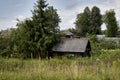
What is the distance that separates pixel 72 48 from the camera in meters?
39.4

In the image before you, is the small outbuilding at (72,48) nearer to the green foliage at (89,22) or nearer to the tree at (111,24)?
the tree at (111,24)

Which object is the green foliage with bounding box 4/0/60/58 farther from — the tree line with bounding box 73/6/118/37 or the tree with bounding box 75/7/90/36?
the tree with bounding box 75/7/90/36

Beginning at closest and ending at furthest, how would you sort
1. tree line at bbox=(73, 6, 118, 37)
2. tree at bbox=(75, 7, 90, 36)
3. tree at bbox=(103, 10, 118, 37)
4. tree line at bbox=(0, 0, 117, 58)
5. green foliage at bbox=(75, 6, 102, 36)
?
tree line at bbox=(0, 0, 117, 58) → tree at bbox=(103, 10, 118, 37) → tree line at bbox=(73, 6, 118, 37) → tree at bbox=(75, 7, 90, 36) → green foliage at bbox=(75, 6, 102, 36)

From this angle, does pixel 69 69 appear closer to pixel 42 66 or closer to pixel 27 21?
pixel 42 66

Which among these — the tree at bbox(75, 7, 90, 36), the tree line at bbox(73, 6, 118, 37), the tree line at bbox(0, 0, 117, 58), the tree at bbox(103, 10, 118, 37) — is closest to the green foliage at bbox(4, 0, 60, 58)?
the tree line at bbox(0, 0, 117, 58)

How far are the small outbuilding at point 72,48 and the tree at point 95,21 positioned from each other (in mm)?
38702

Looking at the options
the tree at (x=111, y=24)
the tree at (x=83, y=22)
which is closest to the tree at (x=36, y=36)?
the tree at (x=111, y=24)

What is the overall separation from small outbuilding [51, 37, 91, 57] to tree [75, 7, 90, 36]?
37.3m

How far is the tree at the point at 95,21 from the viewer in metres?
79.8

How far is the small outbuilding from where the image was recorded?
1544 inches

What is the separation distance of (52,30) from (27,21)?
3.88 meters

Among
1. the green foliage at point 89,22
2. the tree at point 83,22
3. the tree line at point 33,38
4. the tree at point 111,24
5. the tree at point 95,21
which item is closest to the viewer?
the tree line at point 33,38

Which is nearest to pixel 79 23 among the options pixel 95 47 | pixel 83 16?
pixel 83 16

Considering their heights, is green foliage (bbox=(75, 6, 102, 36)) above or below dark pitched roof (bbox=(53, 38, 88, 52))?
above
